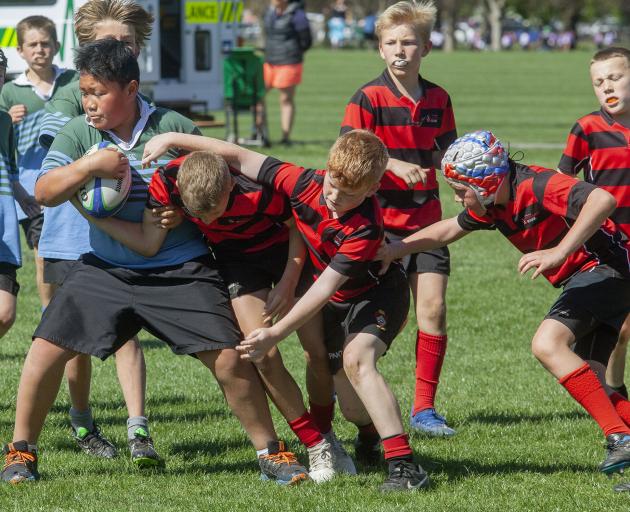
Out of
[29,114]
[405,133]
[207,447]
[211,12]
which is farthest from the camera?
[211,12]

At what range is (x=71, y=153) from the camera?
494 centimetres

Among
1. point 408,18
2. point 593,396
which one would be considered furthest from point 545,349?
point 408,18

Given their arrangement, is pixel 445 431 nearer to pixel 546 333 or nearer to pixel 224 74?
pixel 546 333

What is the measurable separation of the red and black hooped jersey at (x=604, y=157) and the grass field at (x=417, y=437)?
1194mm

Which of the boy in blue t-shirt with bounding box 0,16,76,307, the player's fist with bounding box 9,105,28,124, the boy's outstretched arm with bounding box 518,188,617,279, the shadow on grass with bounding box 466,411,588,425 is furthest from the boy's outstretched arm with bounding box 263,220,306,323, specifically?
the player's fist with bounding box 9,105,28,124

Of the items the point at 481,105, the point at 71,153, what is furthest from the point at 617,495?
the point at 481,105

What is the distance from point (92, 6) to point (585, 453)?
10.2ft

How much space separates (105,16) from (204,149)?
1.00 m

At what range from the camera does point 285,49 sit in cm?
1889

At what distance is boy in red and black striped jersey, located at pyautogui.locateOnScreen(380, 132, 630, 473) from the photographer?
15.8 feet

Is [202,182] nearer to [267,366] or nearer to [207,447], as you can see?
[267,366]

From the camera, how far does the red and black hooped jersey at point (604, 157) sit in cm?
580

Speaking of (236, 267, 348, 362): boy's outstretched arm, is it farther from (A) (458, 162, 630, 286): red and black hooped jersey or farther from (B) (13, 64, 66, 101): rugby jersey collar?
(B) (13, 64, 66, 101): rugby jersey collar

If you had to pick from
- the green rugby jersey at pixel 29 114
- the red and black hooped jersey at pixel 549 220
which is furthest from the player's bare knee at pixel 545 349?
the green rugby jersey at pixel 29 114
